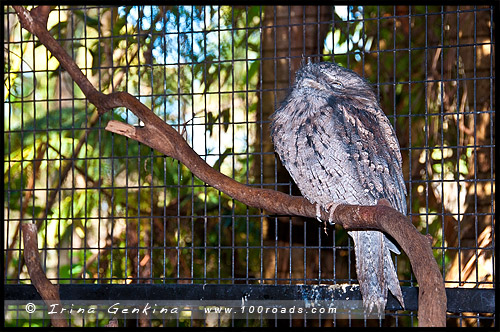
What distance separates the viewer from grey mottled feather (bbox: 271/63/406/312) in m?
2.44

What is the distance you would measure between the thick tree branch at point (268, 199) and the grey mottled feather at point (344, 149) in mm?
218

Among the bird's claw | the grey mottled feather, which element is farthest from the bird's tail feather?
the bird's claw

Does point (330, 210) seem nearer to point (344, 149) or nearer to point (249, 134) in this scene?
point (344, 149)

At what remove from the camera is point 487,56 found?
3.65 meters

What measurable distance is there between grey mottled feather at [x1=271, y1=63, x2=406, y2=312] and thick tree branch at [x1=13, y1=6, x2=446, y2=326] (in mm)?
218

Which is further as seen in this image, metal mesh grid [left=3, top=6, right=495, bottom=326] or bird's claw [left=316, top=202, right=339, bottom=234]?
metal mesh grid [left=3, top=6, right=495, bottom=326]

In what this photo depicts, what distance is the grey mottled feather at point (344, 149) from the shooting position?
244 centimetres

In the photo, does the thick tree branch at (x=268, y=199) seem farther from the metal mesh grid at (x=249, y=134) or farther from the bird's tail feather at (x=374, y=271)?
the metal mesh grid at (x=249, y=134)

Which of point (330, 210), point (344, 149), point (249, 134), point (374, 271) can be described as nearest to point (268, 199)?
point (330, 210)

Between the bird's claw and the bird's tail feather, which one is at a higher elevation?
the bird's claw

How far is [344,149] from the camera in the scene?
2.43 metres

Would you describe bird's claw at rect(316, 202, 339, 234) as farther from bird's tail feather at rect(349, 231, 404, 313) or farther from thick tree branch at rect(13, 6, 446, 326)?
bird's tail feather at rect(349, 231, 404, 313)
